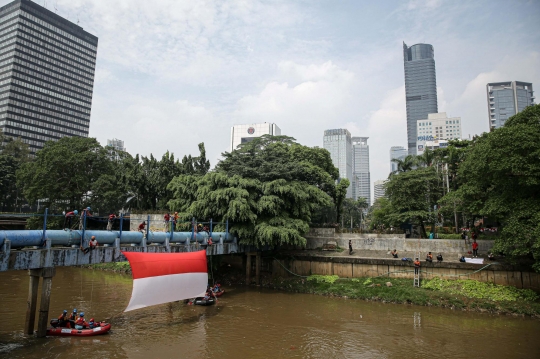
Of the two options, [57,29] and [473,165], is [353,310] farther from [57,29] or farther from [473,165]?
[57,29]

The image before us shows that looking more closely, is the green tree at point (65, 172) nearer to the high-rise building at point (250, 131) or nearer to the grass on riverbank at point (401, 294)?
the grass on riverbank at point (401, 294)

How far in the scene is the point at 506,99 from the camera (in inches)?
7013

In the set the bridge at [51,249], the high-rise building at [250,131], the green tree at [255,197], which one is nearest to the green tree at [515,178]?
the green tree at [255,197]

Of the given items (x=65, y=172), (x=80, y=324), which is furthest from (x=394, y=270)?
(x=65, y=172)

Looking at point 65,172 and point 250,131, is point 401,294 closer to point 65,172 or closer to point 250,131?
point 65,172

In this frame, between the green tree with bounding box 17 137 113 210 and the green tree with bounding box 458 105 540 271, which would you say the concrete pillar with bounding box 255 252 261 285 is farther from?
the green tree with bounding box 17 137 113 210

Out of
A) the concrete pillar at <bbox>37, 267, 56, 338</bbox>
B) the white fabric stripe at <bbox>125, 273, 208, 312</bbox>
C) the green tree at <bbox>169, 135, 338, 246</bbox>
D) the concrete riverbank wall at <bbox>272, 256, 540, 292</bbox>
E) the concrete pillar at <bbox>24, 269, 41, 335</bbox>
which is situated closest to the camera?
the concrete pillar at <bbox>37, 267, 56, 338</bbox>

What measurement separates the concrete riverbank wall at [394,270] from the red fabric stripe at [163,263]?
13.8m

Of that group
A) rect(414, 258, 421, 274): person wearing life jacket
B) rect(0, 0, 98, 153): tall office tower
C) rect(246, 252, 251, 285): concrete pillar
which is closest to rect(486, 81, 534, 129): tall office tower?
rect(414, 258, 421, 274): person wearing life jacket

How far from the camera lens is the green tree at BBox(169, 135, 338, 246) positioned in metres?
29.8

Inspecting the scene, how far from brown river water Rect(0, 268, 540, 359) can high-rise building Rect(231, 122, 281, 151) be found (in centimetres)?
12519

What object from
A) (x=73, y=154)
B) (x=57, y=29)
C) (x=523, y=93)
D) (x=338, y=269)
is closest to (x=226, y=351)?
(x=338, y=269)

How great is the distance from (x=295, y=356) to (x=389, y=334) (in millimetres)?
6563

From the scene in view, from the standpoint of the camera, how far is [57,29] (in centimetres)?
11831
